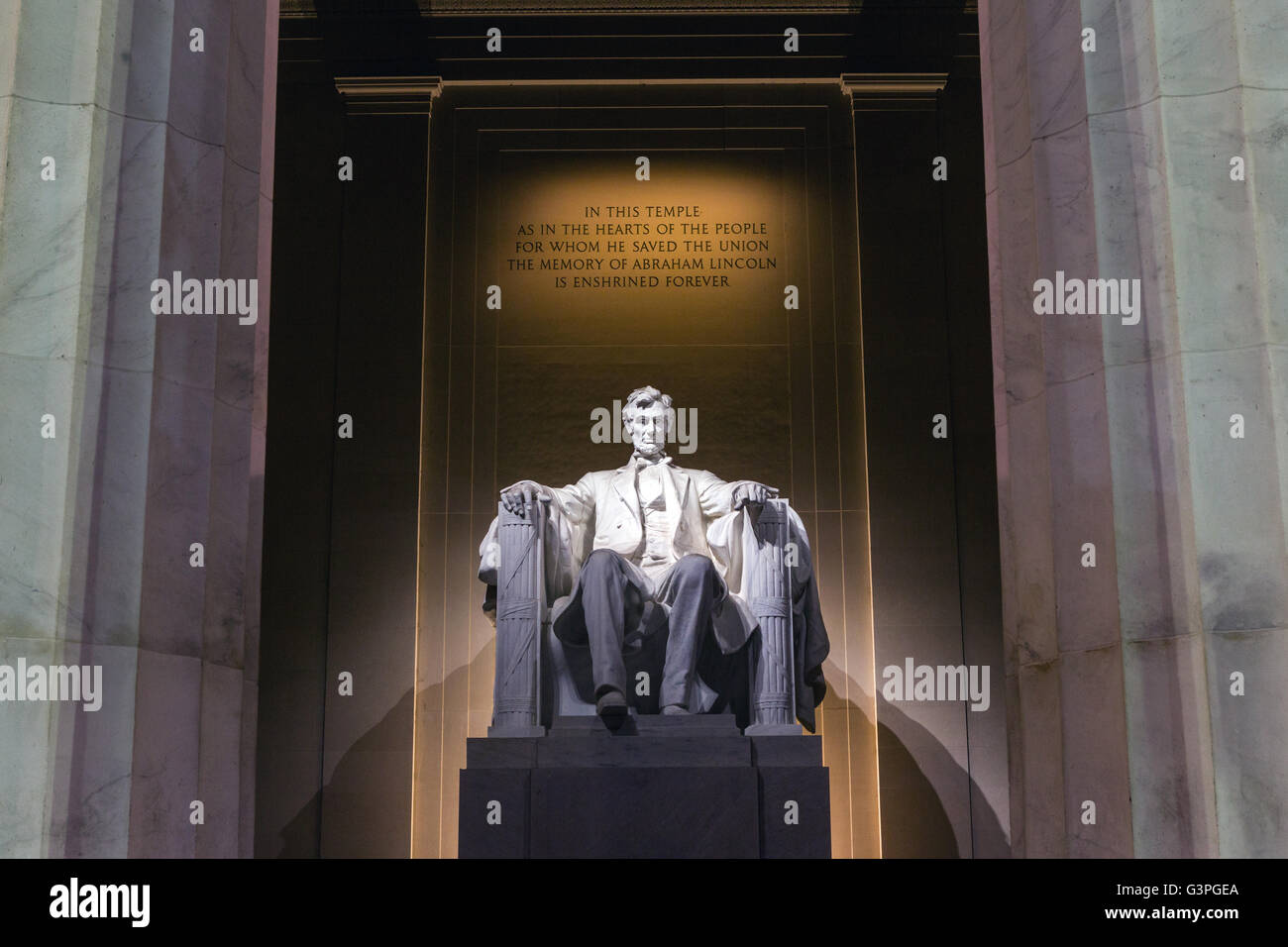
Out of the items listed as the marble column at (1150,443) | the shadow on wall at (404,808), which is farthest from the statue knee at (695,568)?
the shadow on wall at (404,808)

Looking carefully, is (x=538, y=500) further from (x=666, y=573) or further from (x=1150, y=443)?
(x=1150, y=443)

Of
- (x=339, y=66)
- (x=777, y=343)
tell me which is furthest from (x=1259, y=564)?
(x=339, y=66)

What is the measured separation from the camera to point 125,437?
5727 millimetres

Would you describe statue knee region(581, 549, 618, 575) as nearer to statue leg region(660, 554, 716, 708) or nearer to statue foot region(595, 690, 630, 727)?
statue leg region(660, 554, 716, 708)

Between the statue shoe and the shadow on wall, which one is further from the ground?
the statue shoe

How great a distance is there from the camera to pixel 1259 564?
537cm

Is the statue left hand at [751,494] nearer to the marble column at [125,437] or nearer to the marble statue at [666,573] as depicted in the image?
the marble statue at [666,573]

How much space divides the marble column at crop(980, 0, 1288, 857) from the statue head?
7.96 ft

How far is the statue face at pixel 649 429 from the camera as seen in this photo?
326 inches

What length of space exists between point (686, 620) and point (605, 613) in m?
0.39

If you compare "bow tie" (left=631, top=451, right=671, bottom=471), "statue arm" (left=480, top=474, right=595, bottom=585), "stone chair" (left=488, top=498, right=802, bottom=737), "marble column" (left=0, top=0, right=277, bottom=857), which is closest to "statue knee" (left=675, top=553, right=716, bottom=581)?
"stone chair" (left=488, top=498, right=802, bottom=737)

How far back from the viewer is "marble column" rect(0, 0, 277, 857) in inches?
213
